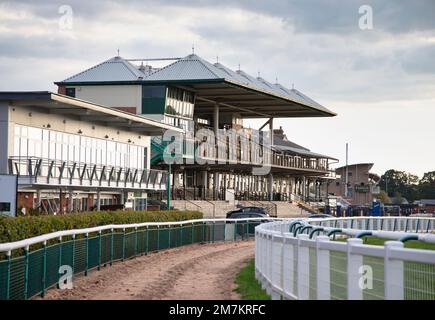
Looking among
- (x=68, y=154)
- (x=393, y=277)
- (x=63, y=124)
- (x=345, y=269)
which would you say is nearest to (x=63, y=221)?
(x=345, y=269)

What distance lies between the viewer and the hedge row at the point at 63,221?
679 inches

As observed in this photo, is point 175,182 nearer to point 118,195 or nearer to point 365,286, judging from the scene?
point 118,195

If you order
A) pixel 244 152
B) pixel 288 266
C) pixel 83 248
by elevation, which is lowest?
pixel 83 248

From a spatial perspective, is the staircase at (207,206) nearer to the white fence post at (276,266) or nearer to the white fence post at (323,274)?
the white fence post at (276,266)

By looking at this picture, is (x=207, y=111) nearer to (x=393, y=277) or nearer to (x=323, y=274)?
(x=323, y=274)

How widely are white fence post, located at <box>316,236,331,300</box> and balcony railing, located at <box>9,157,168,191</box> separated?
93.5 ft

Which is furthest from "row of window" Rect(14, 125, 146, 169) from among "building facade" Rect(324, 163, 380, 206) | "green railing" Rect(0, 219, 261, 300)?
"building facade" Rect(324, 163, 380, 206)

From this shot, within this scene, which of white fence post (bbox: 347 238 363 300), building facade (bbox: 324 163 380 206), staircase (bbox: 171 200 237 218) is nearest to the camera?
white fence post (bbox: 347 238 363 300)

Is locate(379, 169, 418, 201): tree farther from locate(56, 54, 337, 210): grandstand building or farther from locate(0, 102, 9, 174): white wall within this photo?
locate(0, 102, 9, 174): white wall

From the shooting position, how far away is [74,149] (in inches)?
1961

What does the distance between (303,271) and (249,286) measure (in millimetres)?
6598

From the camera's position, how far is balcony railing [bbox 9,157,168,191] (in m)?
41.8

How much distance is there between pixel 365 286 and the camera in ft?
33.8
